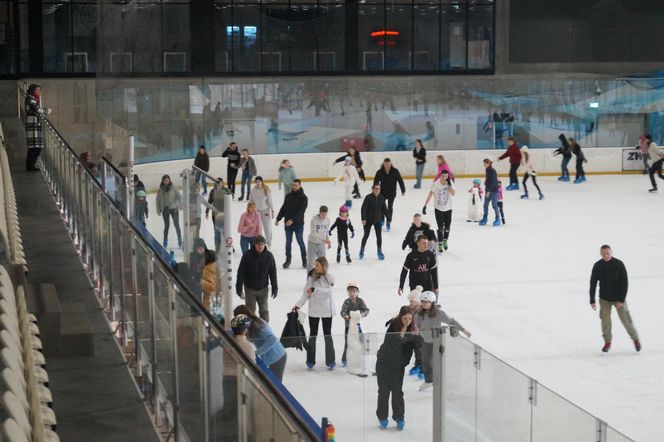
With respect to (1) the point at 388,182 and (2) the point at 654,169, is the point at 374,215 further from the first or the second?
(2) the point at 654,169

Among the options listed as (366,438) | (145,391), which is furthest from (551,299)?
(145,391)

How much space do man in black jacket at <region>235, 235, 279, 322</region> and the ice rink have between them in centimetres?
58

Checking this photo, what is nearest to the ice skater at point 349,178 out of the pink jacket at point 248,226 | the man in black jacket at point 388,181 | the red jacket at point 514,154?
the man in black jacket at point 388,181

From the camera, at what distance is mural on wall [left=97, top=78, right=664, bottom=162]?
116 feet

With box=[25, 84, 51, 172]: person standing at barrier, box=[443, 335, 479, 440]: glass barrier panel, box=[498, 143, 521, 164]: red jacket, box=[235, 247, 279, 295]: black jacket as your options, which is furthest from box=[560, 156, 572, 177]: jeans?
box=[443, 335, 479, 440]: glass barrier panel

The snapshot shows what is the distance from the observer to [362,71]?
123 ft

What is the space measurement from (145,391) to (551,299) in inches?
445

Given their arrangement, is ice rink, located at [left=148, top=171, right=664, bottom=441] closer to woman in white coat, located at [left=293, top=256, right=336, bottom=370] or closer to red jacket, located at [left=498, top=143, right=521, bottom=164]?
woman in white coat, located at [left=293, top=256, right=336, bottom=370]

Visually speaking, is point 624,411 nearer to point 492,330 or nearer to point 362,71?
point 492,330

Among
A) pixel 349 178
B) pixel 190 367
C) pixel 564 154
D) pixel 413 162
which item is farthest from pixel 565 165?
pixel 190 367

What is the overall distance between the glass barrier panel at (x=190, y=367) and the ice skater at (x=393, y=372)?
400cm

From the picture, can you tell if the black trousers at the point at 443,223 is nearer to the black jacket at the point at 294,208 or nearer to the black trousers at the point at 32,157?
the black jacket at the point at 294,208

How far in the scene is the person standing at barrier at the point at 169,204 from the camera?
15344 mm

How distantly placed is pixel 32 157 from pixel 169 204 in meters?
2.73
